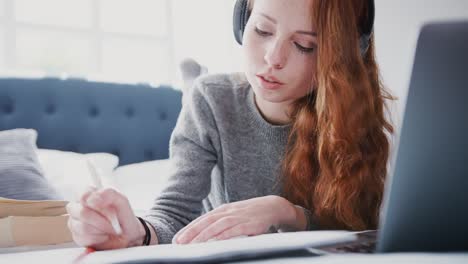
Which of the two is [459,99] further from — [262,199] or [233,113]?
[233,113]

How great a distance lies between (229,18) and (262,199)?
7.18 feet

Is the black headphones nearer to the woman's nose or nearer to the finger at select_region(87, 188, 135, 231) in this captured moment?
the woman's nose

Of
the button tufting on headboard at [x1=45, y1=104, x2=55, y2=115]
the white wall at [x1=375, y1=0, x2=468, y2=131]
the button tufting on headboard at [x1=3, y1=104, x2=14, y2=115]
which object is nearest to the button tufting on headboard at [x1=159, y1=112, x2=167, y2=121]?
the button tufting on headboard at [x1=45, y1=104, x2=55, y2=115]

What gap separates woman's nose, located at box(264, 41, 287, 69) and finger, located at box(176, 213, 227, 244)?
1.18 ft

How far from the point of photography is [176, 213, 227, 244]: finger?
23.4 inches

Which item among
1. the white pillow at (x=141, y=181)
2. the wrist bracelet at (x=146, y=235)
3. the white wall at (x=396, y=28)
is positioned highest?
the white wall at (x=396, y=28)

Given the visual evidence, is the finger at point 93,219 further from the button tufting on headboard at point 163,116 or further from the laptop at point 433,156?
the button tufting on headboard at point 163,116

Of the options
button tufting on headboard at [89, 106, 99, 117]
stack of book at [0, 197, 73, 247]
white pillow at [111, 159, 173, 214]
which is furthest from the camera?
button tufting on headboard at [89, 106, 99, 117]

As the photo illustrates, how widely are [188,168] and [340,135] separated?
0.33 m

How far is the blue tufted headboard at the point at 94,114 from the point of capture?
2.00 meters

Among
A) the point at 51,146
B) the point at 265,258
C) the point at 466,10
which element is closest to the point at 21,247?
the point at 265,258

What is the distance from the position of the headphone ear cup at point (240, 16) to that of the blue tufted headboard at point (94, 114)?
1.30 m

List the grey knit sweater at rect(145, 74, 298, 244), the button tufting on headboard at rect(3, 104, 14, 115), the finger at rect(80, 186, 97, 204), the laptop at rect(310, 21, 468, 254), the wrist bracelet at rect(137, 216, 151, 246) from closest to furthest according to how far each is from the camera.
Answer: the laptop at rect(310, 21, 468, 254) < the finger at rect(80, 186, 97, 204) < the wrist bracelet at rect(137, 216, 151, 246) < the grey knit sweater at rect(145, 74, 298, 244) < the button tufting on headboard at rect(3, 104, 14, 115)

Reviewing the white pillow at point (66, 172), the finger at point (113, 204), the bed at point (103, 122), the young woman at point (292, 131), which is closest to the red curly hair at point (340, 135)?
the young woman at point (292, 131)
